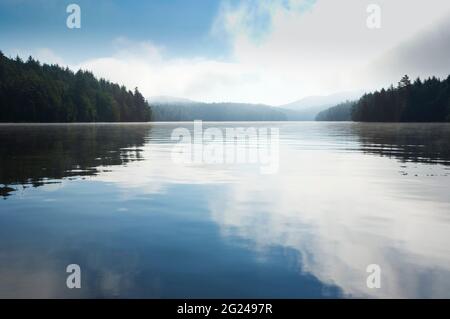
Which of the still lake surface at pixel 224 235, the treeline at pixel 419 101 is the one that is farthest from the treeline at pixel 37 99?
the still lake surface at pixel 224 235

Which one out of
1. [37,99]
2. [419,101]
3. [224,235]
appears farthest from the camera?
[419,101]

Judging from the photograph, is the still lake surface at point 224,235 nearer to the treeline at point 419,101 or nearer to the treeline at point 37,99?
the treeline at point 37,99

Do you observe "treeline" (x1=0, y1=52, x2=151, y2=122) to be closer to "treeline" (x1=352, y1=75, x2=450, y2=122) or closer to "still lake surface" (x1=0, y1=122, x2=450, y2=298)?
"treeline" (x1=352, y1=75, x2=450, y2=122)

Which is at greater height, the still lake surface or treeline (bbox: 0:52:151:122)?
treeline (bbox: 0:52:151:122)

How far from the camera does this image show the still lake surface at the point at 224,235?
7.48 metres

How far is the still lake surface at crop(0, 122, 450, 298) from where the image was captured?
7484mm

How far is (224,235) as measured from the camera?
10500 mm

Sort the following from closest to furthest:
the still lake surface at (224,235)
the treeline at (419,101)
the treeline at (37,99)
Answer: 1. the still lake surface at (224,235)
2. the treeline at (37,99)
3. the treeline at (419,101)

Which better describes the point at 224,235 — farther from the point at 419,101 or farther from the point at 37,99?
the point at 419,101

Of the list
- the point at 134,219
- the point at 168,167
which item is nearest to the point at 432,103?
the point at 168,167

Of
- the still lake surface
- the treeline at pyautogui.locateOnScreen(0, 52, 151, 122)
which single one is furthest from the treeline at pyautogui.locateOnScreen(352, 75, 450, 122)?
the still lake surface

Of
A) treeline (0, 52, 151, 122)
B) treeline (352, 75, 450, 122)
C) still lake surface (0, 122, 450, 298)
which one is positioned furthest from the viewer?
treeline (352, 75, 450, 122)

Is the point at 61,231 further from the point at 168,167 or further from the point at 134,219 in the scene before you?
the point at 168,167

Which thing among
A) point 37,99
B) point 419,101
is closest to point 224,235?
point 37,99
